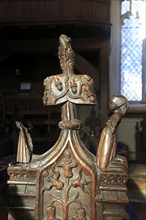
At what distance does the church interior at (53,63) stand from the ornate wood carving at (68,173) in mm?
3942

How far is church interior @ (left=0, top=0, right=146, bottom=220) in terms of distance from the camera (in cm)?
593

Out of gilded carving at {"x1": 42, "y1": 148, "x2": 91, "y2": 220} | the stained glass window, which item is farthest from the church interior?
gilded carving at {"x1": 42, "y1": 148, "x2": 91, "y2": 220}

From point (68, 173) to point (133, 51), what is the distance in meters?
7.62

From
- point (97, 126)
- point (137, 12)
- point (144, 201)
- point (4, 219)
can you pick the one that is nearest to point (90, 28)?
point (97, 126)

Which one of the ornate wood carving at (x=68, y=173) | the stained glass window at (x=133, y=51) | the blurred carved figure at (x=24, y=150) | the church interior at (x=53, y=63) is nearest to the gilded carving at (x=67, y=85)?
the ornate wood carving at (x=68, y=173)

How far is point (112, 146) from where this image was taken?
878 mm

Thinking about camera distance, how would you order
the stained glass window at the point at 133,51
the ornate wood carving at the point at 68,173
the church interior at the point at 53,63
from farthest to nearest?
the stained glass window at the point at 133,51, the church interior at the point at 53,63, the ornate wood carving at the point at 68,173

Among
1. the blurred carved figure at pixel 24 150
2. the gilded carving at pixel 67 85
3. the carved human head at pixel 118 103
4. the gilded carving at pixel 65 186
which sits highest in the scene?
the gilded carving at pixel 67 85

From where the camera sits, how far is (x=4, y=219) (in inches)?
73.1

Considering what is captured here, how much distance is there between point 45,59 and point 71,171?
7349 millimetres

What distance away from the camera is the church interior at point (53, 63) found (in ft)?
19.5

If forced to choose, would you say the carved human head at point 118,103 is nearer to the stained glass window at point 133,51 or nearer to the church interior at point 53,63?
the church interior at point 53,63

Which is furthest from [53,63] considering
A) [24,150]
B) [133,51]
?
[24,150]

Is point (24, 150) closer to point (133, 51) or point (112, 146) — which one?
point (112, 146)
